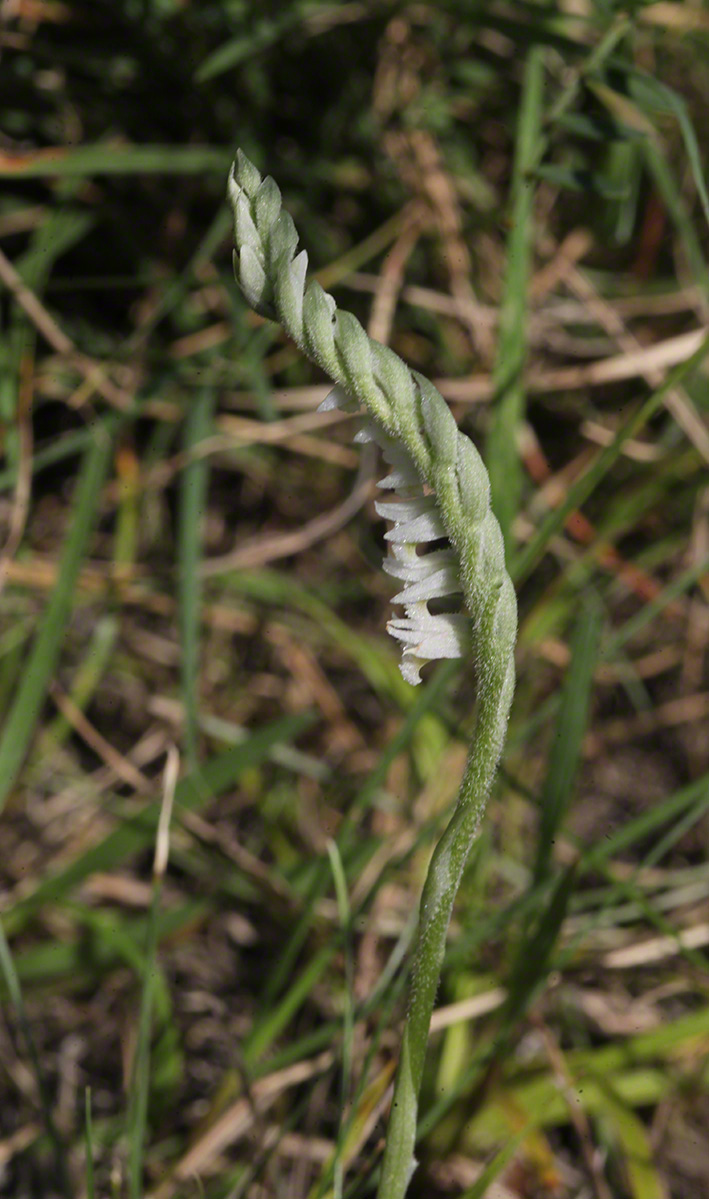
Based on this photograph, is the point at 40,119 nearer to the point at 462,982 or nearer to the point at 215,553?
the point at 215,553

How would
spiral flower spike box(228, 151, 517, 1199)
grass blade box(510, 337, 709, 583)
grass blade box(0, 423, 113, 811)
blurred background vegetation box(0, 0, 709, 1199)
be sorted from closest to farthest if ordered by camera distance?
1. spiral flower spike box(228, 151, 517, 1199)
2. grass blade box(510, 337, 709, 583)
3. blurred background vegetation box(0, 0, 709, 1199)
4. grass blade box(0, 423, 113, 811)

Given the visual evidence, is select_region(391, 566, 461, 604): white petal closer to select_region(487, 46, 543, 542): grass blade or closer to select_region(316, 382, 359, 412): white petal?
select_region(316, 382, 359, 412): white petal

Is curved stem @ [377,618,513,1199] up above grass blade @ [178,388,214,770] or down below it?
below

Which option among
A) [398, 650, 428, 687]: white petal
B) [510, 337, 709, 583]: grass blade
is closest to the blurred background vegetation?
[510, 337, 709, 583]: grass blade

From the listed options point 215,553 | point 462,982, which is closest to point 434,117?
point 215,553

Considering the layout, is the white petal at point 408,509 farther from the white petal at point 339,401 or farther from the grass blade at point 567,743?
the grass blade at point 567,743
